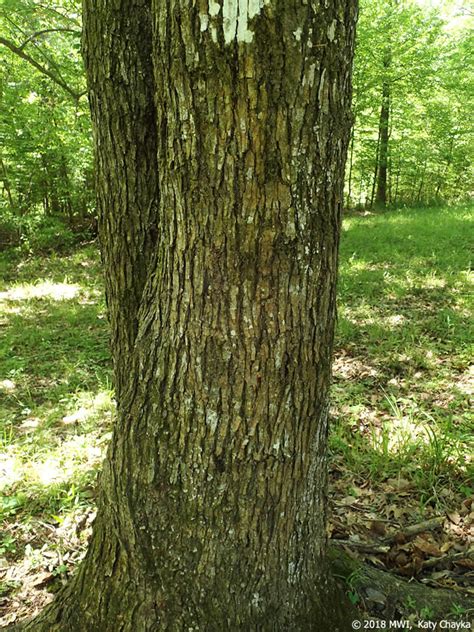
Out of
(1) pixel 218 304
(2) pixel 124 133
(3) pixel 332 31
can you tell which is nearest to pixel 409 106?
(2) pixel 124 133

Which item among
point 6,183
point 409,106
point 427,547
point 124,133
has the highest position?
point 409,106

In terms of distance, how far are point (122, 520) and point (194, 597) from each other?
14.3 inches

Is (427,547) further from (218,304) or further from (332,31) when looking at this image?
(332,31)

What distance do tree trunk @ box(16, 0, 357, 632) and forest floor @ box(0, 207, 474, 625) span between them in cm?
56

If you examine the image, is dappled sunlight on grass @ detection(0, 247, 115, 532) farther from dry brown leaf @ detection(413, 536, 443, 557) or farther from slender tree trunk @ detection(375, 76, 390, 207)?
slender tree trunk @ detection(375, 76, 390, 207)

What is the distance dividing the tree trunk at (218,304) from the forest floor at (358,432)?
1.85ft

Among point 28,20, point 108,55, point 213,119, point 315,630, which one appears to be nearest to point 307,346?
point 213,119

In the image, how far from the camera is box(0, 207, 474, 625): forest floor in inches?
91.3

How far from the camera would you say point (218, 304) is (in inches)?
54.4

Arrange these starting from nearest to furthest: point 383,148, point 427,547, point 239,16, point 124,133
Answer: point 239,16 → point 124,133 → point 427,547 → point 383,148

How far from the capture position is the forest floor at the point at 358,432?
2318mm

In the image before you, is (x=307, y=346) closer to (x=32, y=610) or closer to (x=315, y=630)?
(x=315, y=630)

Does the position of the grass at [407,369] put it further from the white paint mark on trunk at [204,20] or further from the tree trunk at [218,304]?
the white paint mark on trunk at [204,20]

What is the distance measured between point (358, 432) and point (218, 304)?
2.17 meters
